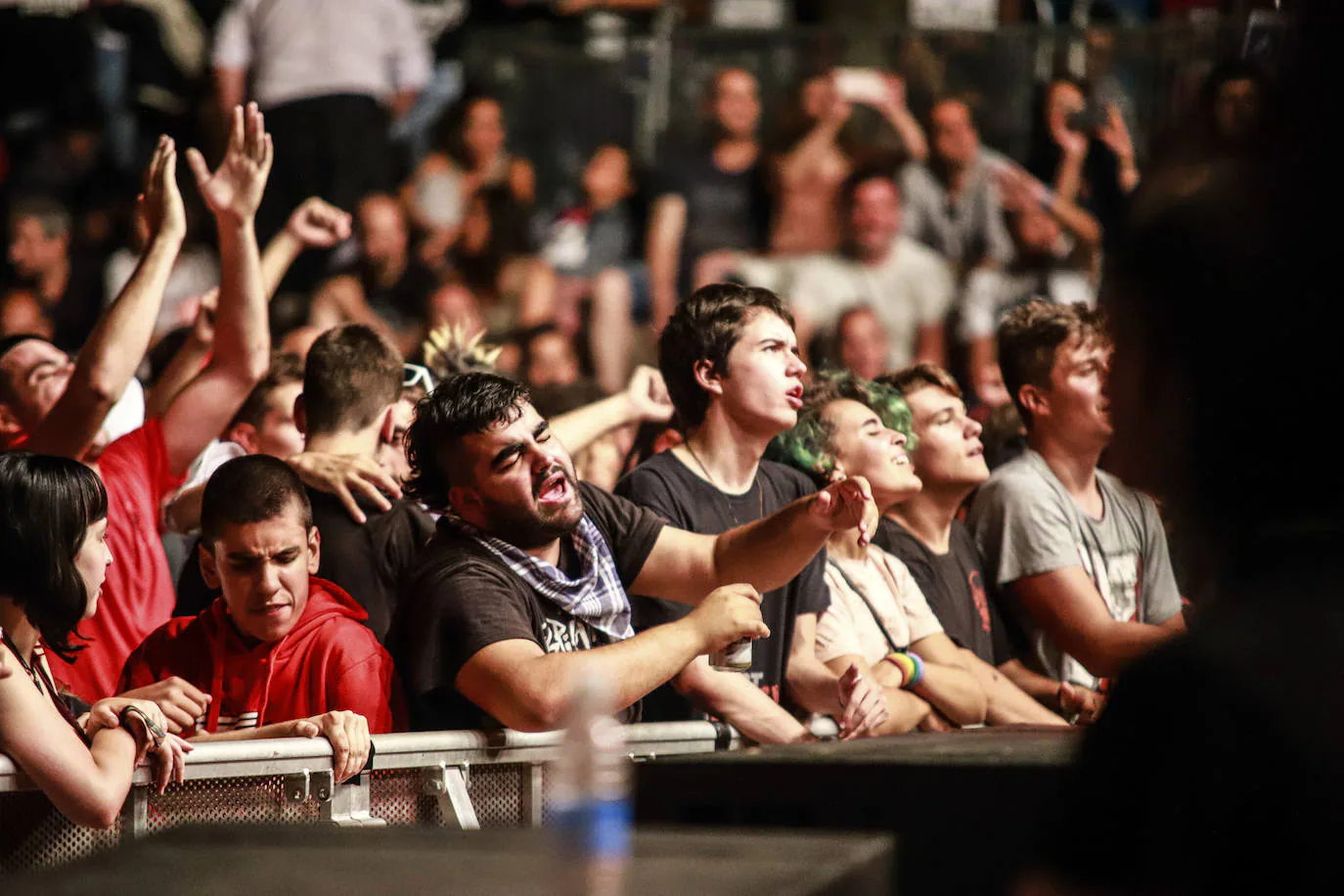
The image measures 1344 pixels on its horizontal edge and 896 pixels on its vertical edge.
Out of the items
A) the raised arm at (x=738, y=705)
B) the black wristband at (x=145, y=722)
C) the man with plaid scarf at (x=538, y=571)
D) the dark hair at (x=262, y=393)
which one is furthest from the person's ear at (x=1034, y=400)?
the black wristband at (x=145, y=722)

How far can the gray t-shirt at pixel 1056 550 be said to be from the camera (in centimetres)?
507

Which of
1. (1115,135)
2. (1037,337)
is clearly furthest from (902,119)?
(1037,337)

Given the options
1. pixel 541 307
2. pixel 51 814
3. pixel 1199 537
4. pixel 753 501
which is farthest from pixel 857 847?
pixel 541 307

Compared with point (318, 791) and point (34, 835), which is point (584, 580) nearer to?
point (318, 791)

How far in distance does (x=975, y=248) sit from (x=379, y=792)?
591 cm

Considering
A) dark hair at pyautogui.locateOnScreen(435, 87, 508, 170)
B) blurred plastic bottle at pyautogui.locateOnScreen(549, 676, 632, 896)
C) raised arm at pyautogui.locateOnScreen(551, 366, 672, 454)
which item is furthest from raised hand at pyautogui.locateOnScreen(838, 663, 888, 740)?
dark hair at pyautogui.locateOnScreen(435, 87, 508, 170)

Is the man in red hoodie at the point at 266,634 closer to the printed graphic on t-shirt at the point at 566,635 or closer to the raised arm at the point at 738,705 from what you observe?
the printed graphic on t-shirt at the point at 566,635

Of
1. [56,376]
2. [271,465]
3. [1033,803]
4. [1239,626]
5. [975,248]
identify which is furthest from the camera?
[975,248]

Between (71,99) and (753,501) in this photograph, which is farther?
(71,99)

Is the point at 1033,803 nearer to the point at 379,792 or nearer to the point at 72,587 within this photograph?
the point at 379,792

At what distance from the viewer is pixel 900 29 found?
8.79 m

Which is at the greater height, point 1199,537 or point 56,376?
point 1199,537

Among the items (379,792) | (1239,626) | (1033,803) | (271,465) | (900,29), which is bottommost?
(379,792)

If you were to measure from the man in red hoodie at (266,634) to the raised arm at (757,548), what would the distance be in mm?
742
